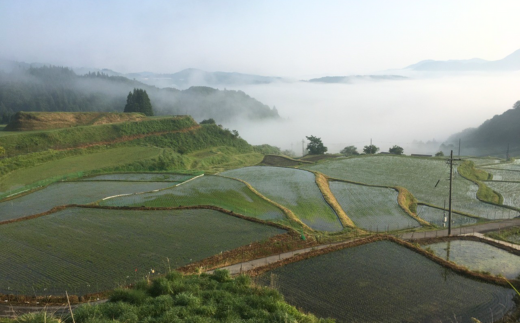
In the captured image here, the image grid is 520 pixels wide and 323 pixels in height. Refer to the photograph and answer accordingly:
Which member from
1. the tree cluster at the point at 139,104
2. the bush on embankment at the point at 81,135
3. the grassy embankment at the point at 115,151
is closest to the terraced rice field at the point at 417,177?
the grassy embankment at the point at 115,151

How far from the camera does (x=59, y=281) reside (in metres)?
16.6

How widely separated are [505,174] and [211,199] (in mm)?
44573

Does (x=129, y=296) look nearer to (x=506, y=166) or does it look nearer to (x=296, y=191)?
(x=296, y=191)

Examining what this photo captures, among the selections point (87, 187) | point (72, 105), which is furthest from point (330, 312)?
point (72, 105)

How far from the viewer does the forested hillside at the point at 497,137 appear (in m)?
112

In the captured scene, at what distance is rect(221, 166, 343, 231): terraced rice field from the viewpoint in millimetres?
29484

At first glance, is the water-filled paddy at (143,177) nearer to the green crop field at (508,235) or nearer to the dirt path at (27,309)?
the dirt path at (27,309)

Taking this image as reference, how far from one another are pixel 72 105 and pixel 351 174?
509 feet

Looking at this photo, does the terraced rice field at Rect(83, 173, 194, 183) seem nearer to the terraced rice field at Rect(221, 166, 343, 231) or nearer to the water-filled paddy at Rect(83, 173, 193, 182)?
the water-filled paddy at Rect(83, 173, 193, 182)

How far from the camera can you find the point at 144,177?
42562 millimetres

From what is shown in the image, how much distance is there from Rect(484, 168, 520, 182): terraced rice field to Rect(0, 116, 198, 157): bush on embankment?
56197mm

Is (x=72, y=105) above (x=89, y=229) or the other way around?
above

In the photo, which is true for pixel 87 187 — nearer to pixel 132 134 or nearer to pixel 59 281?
pixel 59 281

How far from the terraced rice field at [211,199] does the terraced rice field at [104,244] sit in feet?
8.67
